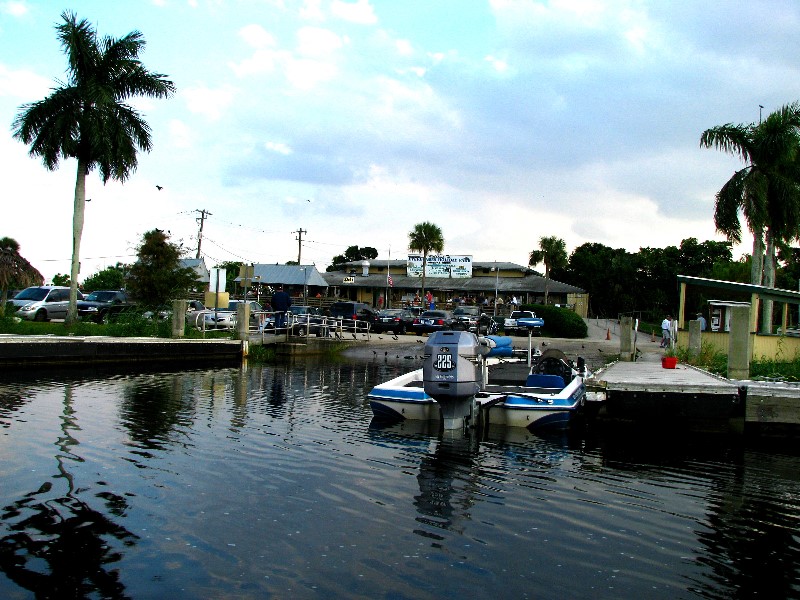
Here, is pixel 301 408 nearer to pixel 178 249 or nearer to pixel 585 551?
pixel 585 551

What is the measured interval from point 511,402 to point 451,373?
7.28 feet

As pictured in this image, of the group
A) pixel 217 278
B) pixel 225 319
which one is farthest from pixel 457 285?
pixel 217 278

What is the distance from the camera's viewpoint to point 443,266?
71.6 metres

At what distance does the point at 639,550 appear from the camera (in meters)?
7.41

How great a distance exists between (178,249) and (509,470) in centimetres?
2406

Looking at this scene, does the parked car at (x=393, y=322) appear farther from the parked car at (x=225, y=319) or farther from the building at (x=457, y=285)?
the building at (x=457, y=285)

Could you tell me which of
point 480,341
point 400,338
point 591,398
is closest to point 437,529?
point 480,341

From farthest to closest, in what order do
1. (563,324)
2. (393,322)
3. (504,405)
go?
(393,322), (563,324), (504,405)

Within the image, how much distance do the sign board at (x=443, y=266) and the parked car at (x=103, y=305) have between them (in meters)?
35.8

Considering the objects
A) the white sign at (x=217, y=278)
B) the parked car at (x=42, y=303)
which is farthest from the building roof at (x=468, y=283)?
the white sign at (x=217, y=278)

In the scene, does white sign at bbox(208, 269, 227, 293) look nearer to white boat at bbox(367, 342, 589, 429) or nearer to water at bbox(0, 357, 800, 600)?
water at bbox(0, 357, 800, 600)

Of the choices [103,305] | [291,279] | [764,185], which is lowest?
[103,305]

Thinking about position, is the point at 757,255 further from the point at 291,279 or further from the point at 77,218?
the point at 291,279

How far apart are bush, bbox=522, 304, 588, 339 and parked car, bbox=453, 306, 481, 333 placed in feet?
14.3
